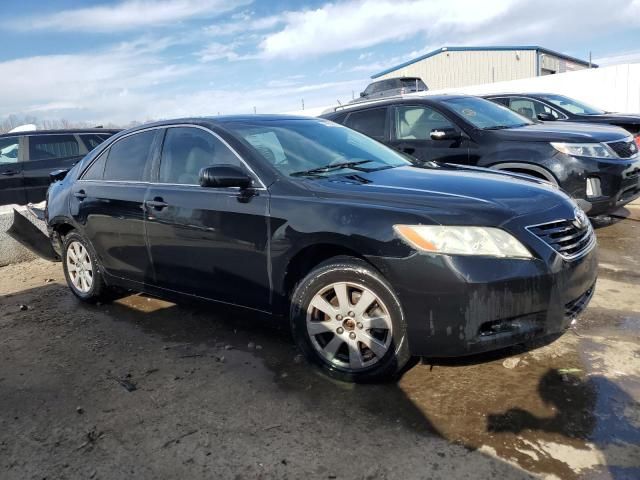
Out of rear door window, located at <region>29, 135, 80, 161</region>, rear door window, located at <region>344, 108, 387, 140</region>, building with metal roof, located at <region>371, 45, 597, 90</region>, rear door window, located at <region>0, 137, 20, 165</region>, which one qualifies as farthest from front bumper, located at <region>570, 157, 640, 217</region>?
building with metal roof, located at <region>371, 45, 597, 90</region>

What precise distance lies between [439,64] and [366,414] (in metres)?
35.6

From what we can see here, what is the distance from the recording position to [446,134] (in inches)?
243

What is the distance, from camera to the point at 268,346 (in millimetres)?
3904

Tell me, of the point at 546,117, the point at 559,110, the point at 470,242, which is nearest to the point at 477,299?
the point at 470,242

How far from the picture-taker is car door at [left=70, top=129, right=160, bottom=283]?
4336mm

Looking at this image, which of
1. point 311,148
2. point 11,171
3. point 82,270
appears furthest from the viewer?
point 11,171

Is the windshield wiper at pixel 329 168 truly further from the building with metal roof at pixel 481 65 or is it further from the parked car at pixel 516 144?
the building with metal roof at pixel 481 65

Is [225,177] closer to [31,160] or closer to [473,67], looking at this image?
[31,160]

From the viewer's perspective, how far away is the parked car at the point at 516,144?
5.86m

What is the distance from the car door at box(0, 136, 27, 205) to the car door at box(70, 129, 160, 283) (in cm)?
487

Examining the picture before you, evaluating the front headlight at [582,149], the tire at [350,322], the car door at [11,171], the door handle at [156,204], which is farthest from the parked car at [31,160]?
the front headlight at [582,149]

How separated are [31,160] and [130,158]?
559 cm

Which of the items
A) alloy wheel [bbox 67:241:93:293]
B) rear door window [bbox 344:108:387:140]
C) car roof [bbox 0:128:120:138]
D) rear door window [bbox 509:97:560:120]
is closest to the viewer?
alloy wheel [bbox 67:241:93:293]

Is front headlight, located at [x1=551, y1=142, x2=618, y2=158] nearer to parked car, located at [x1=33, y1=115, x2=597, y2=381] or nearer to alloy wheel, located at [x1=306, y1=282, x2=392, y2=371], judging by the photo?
parked car, located at [x1=33, y1=115, x2=597, y2=381]
